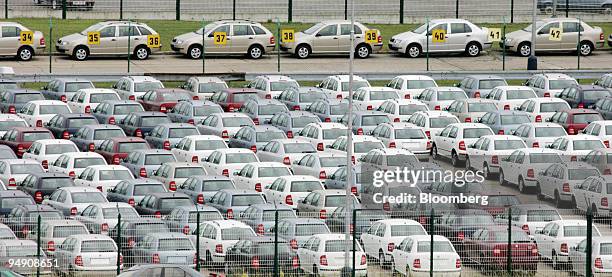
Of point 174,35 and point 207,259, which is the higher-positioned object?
point 174,35

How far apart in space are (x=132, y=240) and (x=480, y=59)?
32.5 metres

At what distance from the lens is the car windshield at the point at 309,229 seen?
35.7 meters

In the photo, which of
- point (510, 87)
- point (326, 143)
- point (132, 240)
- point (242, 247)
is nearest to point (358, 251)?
point (242, 247)

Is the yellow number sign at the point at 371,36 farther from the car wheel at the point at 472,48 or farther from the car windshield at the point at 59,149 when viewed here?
the car windshield at the point at 59,149

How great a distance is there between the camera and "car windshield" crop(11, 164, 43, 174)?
43406 mm

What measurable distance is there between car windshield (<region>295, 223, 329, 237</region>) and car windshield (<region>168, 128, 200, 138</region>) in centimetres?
1329

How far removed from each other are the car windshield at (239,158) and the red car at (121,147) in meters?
2.60

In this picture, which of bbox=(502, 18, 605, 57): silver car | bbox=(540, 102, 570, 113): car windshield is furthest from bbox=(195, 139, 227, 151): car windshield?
bbox=(502, 18, 605, 57): silver car

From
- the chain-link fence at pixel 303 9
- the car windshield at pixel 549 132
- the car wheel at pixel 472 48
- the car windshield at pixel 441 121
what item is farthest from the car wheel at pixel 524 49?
the car windshield at pixel 549 132

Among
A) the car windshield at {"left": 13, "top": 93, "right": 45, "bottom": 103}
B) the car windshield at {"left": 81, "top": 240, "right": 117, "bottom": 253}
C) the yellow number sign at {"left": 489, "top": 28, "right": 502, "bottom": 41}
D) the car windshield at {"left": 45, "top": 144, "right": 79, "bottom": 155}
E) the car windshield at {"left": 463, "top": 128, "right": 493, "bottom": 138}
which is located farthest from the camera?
the yellow number sign at {"left": 489, "top": 28, "right": 502, "bottom": 41}

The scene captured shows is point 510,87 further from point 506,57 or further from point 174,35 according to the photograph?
point 174,35

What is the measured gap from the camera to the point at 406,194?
1622 inches

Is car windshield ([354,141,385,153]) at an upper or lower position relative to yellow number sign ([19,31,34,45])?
lower

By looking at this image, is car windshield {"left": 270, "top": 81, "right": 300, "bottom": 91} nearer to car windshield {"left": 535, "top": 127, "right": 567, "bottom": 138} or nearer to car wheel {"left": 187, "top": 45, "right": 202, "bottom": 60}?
car wheel {"left": 187, "top": 45, "right": 202, "bottom": 60}
